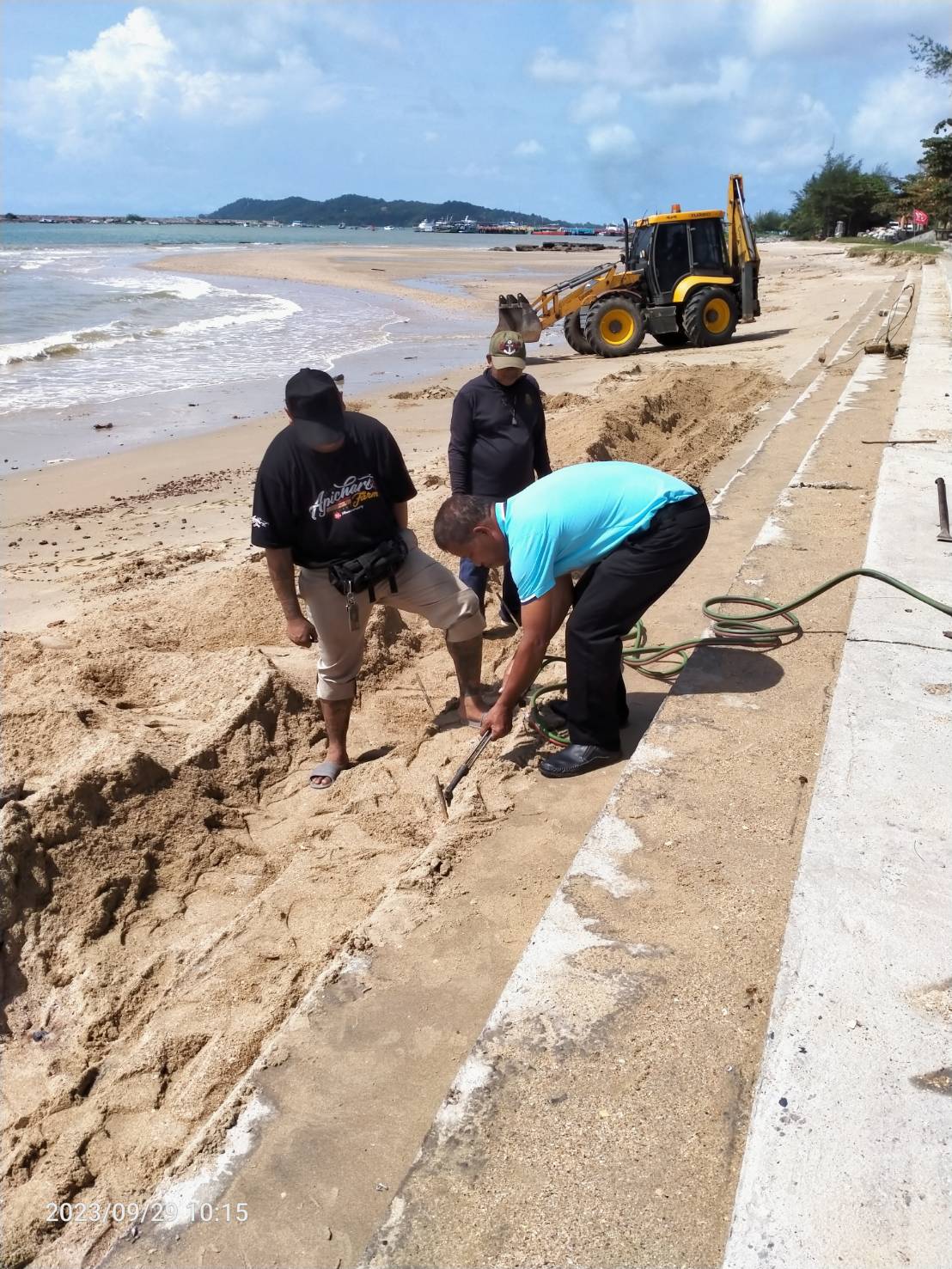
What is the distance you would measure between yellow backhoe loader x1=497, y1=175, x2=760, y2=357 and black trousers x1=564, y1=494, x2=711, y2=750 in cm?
1497

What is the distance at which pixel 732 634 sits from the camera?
439 centimetres

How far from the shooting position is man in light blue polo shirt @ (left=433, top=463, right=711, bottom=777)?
129 inches

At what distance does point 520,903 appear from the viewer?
2.97 m

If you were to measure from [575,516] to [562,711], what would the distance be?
1063 millimetres

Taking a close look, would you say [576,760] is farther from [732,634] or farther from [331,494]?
[331,494]

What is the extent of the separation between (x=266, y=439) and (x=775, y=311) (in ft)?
62.2

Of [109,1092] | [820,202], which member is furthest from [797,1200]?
[820,202]

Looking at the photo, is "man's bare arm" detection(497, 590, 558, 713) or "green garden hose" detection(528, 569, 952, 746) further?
"green garden hose" detection(528, 569, 952, 746)

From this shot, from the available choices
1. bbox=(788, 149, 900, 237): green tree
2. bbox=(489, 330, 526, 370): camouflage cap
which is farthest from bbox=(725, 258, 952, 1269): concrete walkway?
bbox=(788, 149, 900, 237): green tree

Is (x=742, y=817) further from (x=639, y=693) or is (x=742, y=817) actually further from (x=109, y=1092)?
(x=109, y=1092)

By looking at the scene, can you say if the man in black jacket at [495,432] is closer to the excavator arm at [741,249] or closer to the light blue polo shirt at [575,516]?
the light blue polo shirt at [575,516]

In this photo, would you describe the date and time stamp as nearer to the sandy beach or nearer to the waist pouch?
the sandy beach

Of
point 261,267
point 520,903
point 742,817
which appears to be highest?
point 261,267

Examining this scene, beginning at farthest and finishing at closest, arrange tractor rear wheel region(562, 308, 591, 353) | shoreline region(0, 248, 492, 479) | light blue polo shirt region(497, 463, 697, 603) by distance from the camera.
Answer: tractor rear wheel region(562, 308, 591, 353) < shoreline region(0, 248, 492, 479) < light blue polo shirt region(497, 463, 697, 603)
